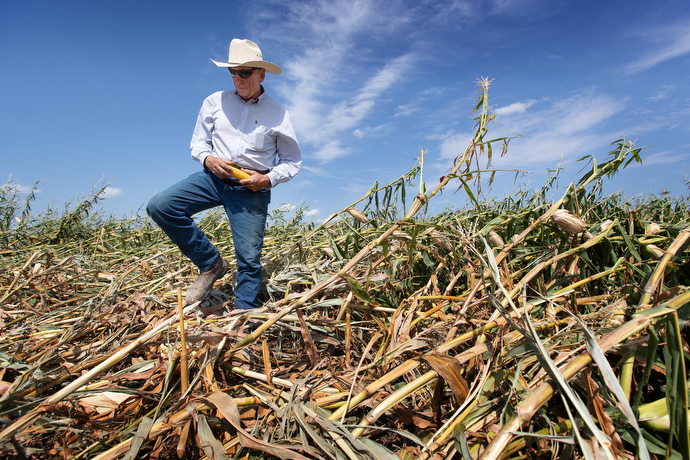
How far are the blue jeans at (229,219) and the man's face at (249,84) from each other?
618 millimetres

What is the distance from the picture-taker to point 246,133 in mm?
2428

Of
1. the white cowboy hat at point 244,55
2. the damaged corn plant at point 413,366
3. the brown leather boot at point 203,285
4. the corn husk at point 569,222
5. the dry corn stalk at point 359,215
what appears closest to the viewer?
the damaged corn plant at point 413,366

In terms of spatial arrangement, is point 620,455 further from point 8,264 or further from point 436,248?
point 8,264

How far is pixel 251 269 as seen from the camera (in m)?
2.26

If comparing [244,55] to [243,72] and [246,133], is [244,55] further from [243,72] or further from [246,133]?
[246,133]

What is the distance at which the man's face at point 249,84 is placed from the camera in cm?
237

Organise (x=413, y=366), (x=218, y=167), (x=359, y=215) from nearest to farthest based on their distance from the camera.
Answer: (x=413, y=366) → (x=359, y=215) → (x=218, y=167)

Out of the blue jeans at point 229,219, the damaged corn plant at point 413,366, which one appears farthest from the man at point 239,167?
the damaged corn plant at point 413,366

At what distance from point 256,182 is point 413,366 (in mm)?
1666

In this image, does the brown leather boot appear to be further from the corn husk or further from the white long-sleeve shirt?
the corn husk

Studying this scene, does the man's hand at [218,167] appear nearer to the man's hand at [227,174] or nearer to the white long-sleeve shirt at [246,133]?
the man's hand at [227,174]

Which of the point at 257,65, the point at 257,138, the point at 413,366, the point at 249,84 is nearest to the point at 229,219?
the point at 257,138

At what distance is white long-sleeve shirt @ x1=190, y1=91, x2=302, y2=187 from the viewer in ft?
7.92

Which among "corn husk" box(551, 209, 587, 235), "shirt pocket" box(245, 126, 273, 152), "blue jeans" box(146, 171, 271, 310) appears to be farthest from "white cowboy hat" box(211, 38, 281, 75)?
"corn husk" box(551, 209, 587, 235)
